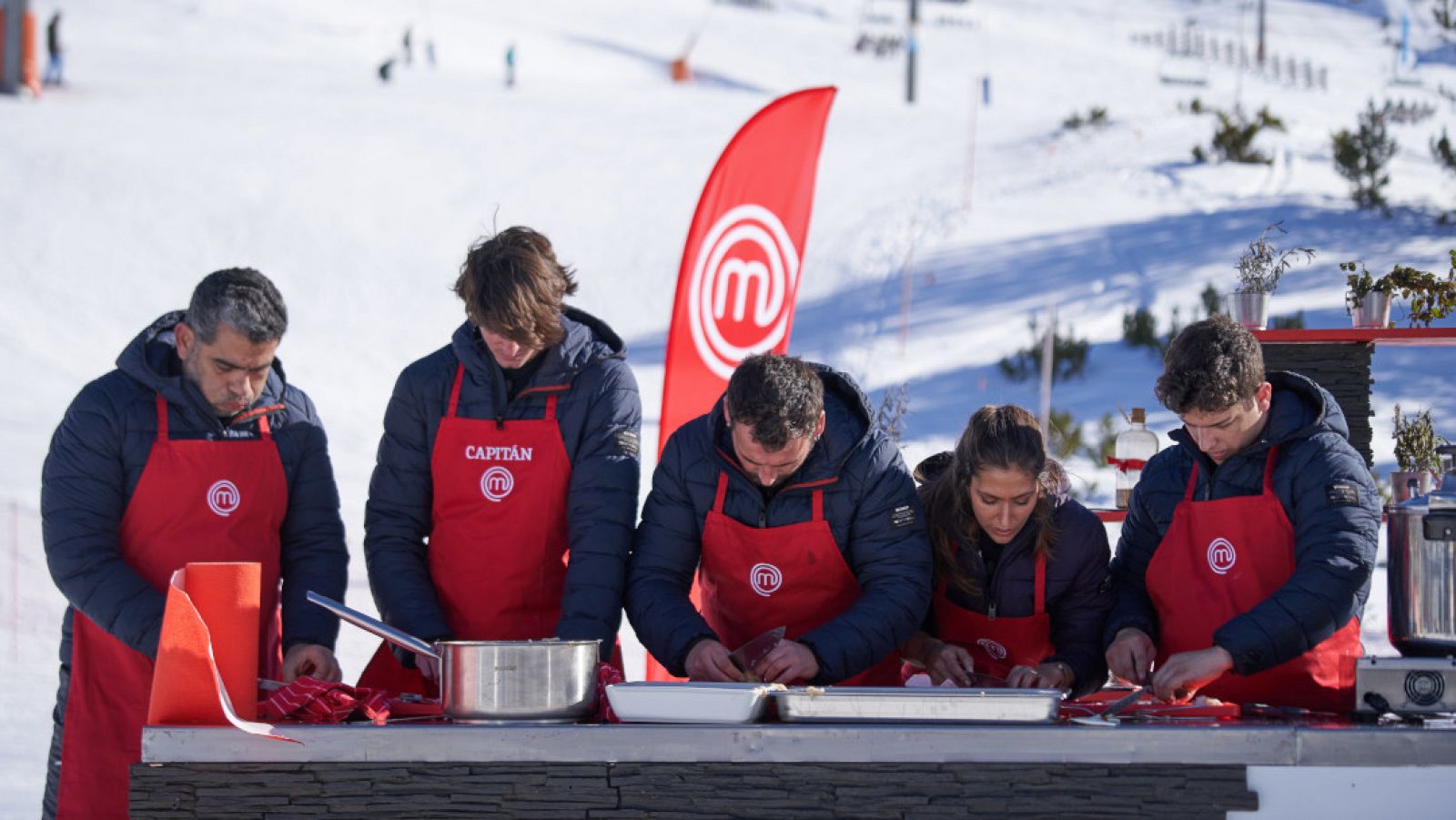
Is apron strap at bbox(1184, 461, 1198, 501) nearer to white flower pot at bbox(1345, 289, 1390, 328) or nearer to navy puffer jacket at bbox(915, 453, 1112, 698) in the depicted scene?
navy puffer jacket at bbox(915, 453, 1112, 698)

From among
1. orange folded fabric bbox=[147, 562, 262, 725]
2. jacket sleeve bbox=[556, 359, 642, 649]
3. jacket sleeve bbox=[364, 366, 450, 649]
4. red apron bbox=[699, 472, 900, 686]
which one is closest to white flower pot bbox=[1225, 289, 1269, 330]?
red apron bbox=[699, 472, 900, 686]

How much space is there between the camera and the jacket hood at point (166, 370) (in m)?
2.94

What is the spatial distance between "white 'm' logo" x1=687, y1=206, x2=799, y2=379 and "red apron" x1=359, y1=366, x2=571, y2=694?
64.2 inches

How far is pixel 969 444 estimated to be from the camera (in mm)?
2900

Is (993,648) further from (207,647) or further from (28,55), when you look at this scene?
(28,55)

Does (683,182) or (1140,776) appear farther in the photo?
(683,182)

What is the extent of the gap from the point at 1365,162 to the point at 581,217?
898cm

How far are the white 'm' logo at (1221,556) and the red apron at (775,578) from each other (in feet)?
2.17

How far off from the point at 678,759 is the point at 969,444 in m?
1.03

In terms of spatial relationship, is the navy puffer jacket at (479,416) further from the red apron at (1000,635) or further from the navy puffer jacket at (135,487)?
the red apron at (1000,635)

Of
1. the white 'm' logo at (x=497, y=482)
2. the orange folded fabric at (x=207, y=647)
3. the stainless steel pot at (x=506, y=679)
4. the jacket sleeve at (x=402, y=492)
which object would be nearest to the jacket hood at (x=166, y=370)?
the jacket sleeve at (x=402, y=492)

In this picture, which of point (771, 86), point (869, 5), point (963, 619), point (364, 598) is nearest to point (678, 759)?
point (963, 619)

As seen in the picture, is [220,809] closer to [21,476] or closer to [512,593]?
[512,593]

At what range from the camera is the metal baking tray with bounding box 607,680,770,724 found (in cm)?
215
